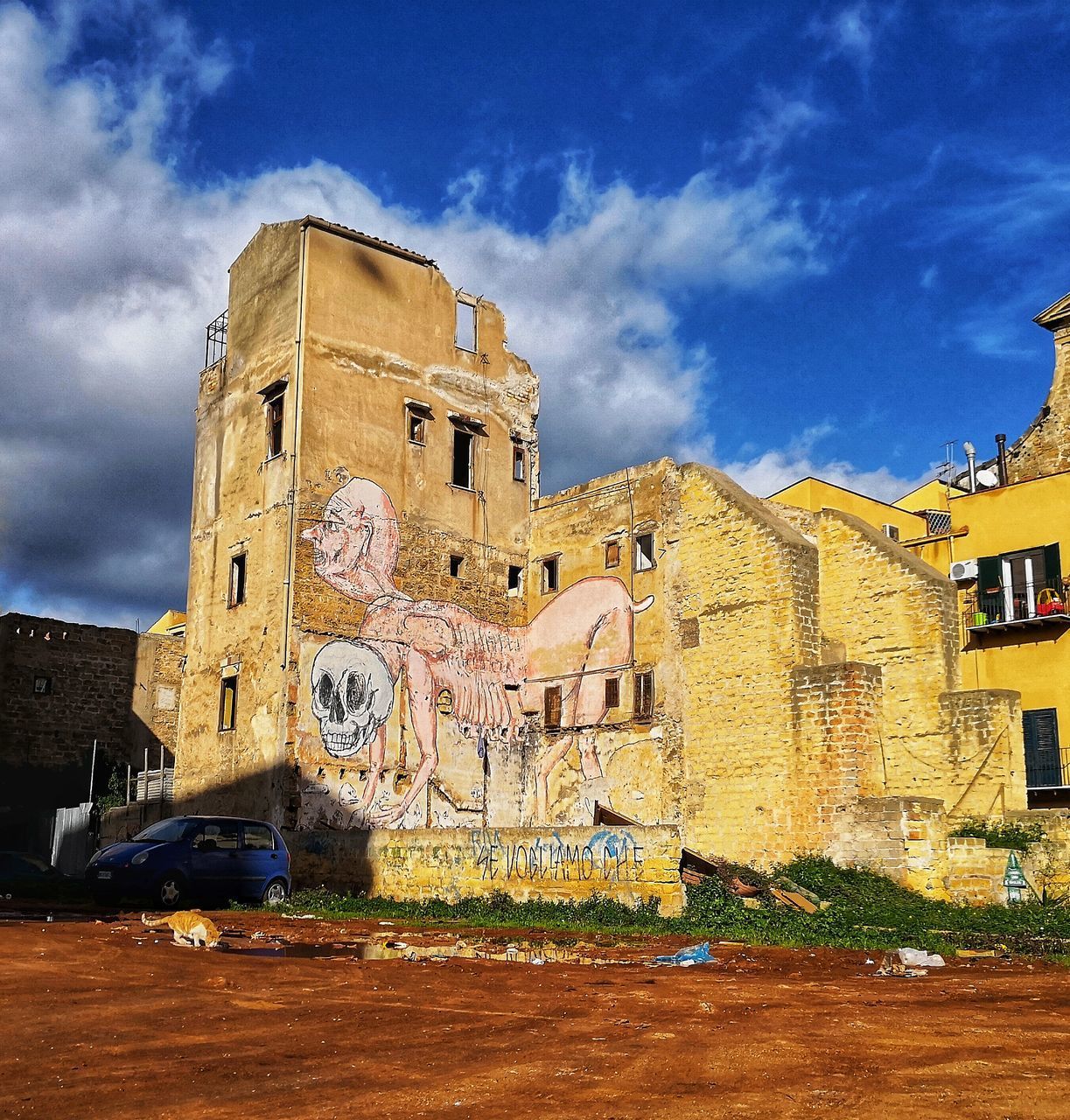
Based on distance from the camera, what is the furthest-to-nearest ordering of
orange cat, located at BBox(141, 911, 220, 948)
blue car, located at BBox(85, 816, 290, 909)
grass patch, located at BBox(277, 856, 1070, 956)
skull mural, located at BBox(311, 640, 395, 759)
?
skull mural, located at BBox(311, 640, 395, 759) < blue car, located at BBox(85, 816, 290, 909) < grass patch, located at BBox(277, 856, 1070, 956) < orange cat, located at BBox(141, 911, 220, 948)

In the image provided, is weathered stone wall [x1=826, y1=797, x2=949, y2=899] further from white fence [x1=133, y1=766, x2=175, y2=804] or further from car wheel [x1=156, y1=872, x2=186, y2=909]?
white fence [x1=133, y1=766, x2=175, y2=804]

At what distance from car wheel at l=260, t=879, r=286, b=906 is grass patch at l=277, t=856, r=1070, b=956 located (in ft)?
0.99

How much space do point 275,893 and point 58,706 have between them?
13.1m

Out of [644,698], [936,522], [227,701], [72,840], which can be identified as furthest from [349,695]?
[936,522]

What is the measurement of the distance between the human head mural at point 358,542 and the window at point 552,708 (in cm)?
432

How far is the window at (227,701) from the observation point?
2522 cm

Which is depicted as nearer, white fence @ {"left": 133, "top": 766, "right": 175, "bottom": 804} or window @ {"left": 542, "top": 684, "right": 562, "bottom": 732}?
window @ {"left": 542, "top": 684, "right": 562, "bottom": 732}

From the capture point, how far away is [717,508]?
916 inches

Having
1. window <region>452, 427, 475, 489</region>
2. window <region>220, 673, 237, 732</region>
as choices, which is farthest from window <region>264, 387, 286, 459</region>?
window <region>220, 673, 237, 732</region>

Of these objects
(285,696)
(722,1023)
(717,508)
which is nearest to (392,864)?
(285,696)

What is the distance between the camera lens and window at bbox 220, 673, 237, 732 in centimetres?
2522

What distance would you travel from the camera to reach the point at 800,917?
1545 centimetres

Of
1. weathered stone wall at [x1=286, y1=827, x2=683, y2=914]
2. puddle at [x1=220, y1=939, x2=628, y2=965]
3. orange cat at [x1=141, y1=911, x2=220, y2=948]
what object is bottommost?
puddle at [x1=220, y1=939, x2=628, y2=965]

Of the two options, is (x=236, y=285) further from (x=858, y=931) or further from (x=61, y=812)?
(x=858, y=931)
